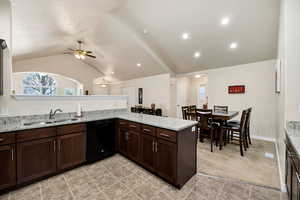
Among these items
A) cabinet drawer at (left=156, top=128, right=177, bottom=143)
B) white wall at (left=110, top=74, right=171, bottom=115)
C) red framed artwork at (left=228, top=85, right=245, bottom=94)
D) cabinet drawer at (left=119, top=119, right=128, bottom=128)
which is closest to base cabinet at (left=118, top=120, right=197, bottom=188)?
cabinet drawer at (left=156, top=128, right=177, bottom=143)

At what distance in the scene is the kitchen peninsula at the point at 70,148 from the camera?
1.75 metres

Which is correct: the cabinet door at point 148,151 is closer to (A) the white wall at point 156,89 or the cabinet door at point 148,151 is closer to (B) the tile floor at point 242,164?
(B) the tile floor at point 242,164

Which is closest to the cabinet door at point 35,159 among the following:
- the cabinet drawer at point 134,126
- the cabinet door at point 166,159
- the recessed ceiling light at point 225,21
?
the cabinet drawer at point 134,126

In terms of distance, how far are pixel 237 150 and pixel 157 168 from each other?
2379mm

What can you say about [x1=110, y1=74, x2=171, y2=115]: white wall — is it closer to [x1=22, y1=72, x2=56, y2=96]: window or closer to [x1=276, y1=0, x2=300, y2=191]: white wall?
[x1=276, y1=0, x2=300, y2=191]: white wall

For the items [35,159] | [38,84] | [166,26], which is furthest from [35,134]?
[38,84]

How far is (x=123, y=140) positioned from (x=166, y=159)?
118 centimetres

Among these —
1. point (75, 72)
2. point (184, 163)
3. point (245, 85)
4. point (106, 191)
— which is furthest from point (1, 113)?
point (75, 72)

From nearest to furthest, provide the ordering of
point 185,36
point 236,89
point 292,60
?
point 292,60 → point 185,36 → point 236,89

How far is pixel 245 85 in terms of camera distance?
14.9ft

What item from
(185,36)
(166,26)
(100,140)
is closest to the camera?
(100,140)

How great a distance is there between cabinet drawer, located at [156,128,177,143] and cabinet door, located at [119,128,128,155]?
3.07 ft

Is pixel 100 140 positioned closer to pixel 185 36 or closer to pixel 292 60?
pixel 292 60

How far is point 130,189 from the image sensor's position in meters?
1.83
